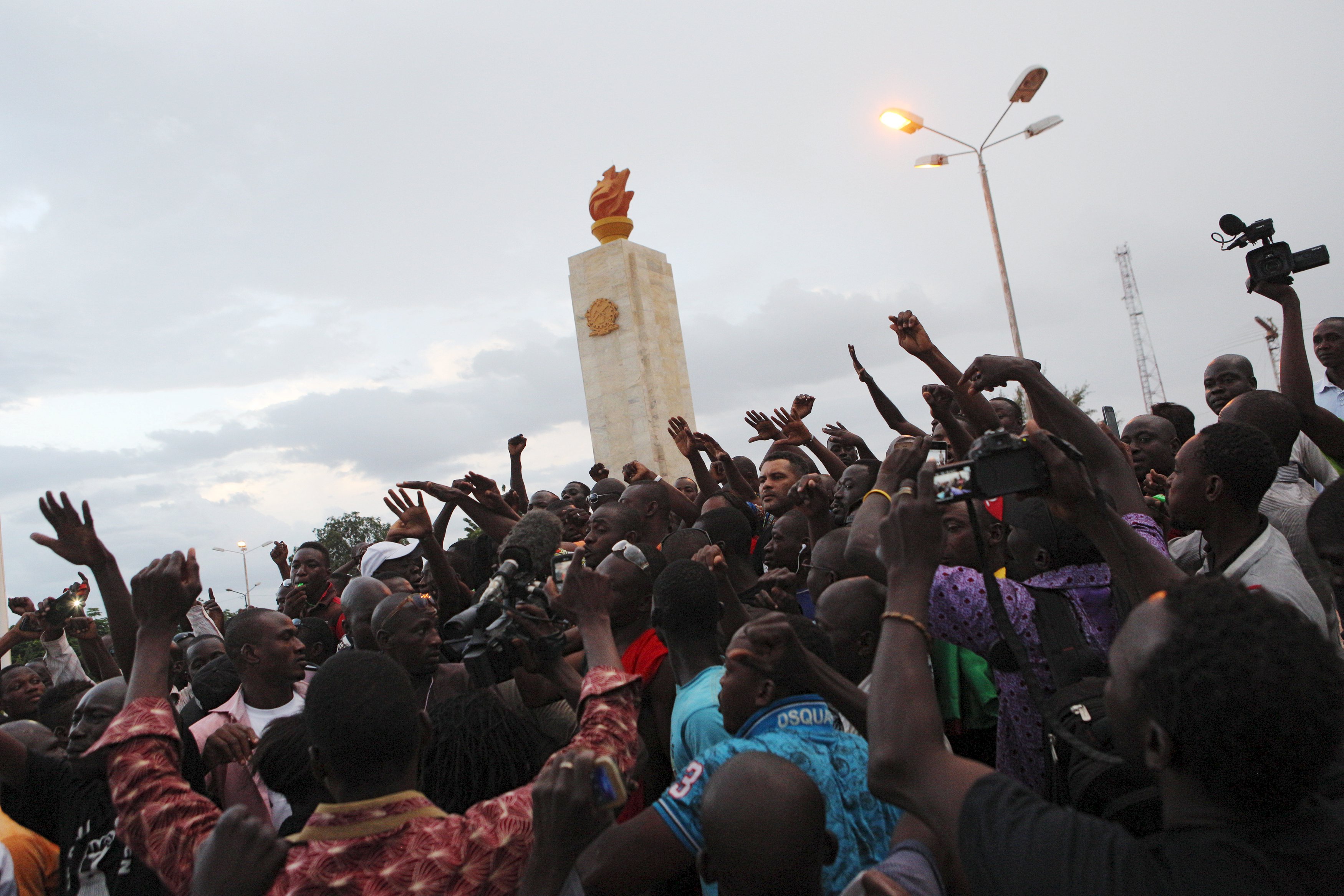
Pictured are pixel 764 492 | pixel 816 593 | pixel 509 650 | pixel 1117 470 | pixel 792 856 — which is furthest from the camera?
pixel 764 492

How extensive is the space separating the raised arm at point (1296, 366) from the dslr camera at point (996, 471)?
2.85 metres

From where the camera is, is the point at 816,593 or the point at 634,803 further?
the point at 816,593

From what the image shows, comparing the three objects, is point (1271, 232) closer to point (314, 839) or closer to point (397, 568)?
point (314, 839)

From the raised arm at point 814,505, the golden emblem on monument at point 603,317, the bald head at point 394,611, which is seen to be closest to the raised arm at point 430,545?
the bald head at point 394,611

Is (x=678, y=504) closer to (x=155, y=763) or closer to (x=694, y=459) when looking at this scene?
(x=694, y=459)

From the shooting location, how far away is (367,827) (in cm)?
185

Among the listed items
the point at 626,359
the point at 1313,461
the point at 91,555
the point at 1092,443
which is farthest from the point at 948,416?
the point at 626,359

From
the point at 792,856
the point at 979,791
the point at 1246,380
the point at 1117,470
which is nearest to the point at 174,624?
the point at 792,856

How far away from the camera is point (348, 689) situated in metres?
1.96

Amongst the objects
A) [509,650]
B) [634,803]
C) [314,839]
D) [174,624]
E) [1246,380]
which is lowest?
[634,803]

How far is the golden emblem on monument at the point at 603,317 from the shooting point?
670 inches

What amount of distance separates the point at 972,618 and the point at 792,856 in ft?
3.17

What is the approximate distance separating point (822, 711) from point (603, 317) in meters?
15.0

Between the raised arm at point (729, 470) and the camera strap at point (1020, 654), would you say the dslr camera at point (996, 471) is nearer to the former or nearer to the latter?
the camera strap at point (1020, 654)
